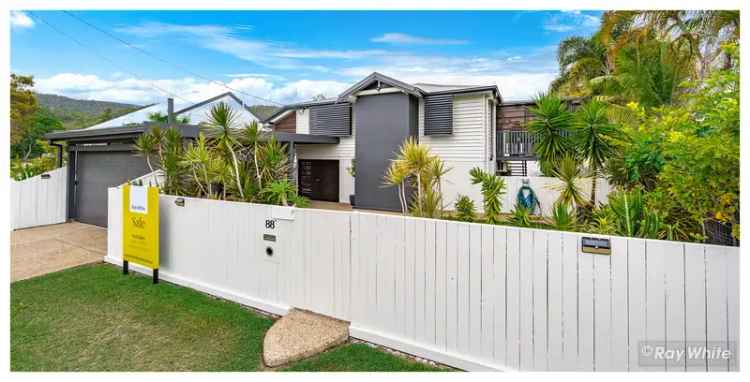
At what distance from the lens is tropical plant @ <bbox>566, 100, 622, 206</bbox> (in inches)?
178

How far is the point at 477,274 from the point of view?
3.07 metres

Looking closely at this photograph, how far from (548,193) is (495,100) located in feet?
13.4

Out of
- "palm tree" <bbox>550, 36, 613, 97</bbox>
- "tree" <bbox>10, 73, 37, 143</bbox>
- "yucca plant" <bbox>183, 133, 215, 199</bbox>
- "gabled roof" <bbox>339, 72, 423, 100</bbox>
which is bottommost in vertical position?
"yucca plant" <bbox>183, 133, 215, 199</bbox>

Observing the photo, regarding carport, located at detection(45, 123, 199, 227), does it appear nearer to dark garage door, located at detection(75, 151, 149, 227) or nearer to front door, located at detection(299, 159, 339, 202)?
dark garage door, located at detection(75, 151, 149, 227)

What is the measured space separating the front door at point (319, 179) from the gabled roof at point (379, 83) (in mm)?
3041

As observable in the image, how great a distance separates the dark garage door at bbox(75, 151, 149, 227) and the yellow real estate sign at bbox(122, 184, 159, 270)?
3237mm

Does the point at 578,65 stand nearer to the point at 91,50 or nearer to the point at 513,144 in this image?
the point at 513,144

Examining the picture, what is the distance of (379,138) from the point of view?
13.1 meters

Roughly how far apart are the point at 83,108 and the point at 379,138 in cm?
2507

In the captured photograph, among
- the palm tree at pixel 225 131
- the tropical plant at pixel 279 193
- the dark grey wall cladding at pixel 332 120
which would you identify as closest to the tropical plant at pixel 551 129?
the tropical plant at pixel 279 193

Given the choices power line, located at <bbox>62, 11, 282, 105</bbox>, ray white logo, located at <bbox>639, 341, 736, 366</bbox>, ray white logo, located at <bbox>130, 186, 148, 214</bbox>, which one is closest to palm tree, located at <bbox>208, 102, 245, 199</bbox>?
ray white logo, located at <bbox>130, 186, 148, 214</bbox>

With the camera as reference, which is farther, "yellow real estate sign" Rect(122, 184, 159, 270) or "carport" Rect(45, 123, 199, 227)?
"carport" Rect(45, 123, 199, 227)

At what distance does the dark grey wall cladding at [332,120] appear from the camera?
14.6m

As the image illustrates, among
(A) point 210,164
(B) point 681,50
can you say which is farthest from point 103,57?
(B) point 681,50
